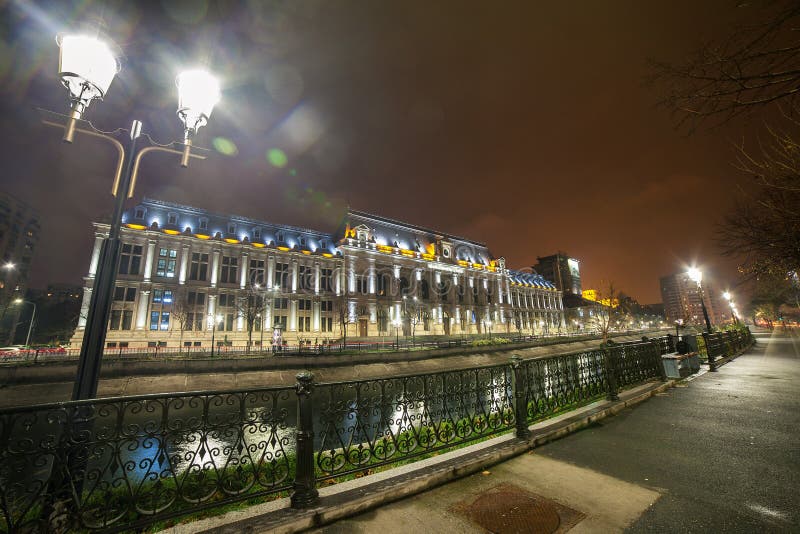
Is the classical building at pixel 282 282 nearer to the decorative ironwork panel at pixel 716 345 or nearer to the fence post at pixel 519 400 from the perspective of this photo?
the decorative ironwork panel at pixel 716 345

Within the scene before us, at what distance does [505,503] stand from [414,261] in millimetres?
51391

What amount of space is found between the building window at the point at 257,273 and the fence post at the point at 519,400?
39258 mm

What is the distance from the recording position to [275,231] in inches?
1789

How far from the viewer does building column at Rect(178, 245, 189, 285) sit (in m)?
35.6

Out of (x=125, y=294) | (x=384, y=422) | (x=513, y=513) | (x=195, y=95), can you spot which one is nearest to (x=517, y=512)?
(x=513, y=513)

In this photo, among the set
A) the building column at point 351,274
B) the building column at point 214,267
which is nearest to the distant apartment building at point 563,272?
the building column at point 351,274

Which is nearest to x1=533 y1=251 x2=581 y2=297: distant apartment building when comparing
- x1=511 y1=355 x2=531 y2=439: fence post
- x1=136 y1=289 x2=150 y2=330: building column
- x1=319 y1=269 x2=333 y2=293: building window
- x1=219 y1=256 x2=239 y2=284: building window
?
x1=319 y1=269 x2=333 y2=293: building window

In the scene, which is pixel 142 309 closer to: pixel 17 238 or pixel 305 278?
pixel 305 278

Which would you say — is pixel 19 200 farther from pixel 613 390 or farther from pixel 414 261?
pixel 613 390

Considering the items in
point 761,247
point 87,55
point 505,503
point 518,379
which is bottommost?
point 505,503

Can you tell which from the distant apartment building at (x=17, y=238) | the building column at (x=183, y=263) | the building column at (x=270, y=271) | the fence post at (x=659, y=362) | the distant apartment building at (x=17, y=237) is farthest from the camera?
the distant apartment building at (x=17, y=237)

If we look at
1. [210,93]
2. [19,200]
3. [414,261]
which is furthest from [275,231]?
[19,200]

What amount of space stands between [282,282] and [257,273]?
3.35 metres

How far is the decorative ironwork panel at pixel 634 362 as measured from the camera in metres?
9.52
